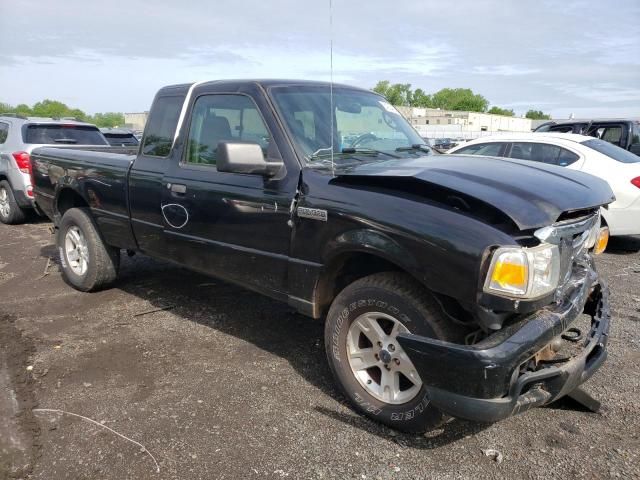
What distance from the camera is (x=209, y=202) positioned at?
3.85 meters

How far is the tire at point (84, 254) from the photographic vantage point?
17.4 ft

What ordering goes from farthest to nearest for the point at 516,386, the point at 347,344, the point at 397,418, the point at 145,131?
the point at 145,131
the point at 347,344
the point at 397,418
the point at 516,386

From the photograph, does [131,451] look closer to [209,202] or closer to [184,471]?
[184,471]

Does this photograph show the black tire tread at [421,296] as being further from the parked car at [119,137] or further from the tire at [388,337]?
the parked car at [119,137]

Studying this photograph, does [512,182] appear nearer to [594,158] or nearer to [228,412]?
[228,412]

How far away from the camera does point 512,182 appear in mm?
2846

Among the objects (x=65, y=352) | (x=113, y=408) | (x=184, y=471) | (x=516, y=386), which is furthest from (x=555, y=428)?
(x=65, y=352)

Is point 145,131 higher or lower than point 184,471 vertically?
higher

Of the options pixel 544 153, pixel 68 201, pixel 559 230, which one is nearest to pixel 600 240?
pixel 559 230

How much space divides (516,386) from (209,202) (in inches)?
95.3

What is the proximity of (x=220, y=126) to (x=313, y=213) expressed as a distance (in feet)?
4.26

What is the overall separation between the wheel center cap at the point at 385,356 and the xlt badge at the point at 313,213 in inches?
32.7

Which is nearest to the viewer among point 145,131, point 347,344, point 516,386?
point 516,386

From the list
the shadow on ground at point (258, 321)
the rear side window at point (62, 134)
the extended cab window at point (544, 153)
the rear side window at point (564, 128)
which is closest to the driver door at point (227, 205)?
the shadow on ground at point (258, 321)
